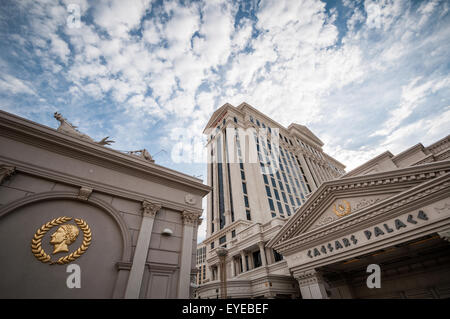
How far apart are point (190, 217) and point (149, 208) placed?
5.53 feet

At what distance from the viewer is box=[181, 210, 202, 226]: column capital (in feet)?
26.7

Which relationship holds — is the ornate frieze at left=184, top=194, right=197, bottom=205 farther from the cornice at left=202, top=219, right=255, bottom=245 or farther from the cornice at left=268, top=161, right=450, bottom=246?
the cornice at left=202, top=219, right=255, bottom=245

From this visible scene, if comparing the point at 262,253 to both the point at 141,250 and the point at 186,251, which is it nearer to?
the point at 186,251

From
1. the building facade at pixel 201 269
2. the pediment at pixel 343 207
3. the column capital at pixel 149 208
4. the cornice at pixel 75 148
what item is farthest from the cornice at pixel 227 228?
the column capital at pixel 149 208

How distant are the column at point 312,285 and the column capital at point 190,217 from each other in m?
8.68

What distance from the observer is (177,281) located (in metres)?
6.97

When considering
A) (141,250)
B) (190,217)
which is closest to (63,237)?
(141,250)

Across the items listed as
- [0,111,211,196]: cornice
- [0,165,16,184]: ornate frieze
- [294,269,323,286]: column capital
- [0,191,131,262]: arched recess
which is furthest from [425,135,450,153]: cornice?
[0,165,16,184]: ornate frieze

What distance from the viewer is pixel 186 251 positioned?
24.7ft

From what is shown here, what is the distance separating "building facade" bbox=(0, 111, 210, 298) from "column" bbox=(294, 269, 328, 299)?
28.1 ft

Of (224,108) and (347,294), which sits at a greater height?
(224,108)

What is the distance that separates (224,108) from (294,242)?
42.3 m
